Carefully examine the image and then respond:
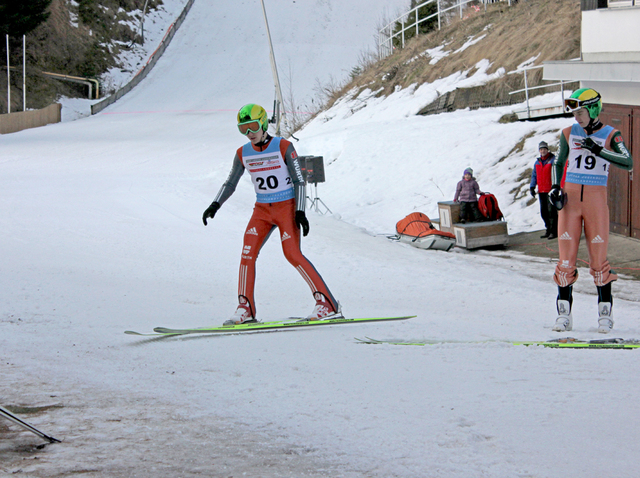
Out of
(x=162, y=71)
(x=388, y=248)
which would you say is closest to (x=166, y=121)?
(x=162, y=71)

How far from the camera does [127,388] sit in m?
3.83

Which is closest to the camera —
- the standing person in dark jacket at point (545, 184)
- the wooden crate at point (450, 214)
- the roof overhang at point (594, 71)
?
the roof overhang at point (594, 71)

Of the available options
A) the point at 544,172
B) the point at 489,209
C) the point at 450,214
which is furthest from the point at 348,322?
the point at 544,172

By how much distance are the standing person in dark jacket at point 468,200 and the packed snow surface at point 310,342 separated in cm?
92

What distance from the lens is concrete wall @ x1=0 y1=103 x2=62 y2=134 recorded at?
27.9 m

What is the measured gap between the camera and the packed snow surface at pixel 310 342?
286 cm

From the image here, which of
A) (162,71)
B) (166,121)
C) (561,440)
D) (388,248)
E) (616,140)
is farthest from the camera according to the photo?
(162,71)

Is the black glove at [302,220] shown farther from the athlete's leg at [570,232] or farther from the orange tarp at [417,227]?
the orange tarp at [417,227]

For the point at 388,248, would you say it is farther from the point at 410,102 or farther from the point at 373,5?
the point at 373,5

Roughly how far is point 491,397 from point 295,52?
4346cm

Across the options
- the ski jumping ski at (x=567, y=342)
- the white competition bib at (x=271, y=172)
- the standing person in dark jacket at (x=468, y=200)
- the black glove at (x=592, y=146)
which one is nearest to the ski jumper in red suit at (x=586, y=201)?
the black glove at (x=592, y=146)

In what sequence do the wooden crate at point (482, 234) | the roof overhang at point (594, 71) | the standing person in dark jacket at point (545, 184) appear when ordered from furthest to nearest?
1. the standing person in dark jacket at point (545, 184)
2. the wooden crate at point (482, 234)
3. the roof overhang at point (594, 71)

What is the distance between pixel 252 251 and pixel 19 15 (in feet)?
103

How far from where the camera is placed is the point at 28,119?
29.7 meters
